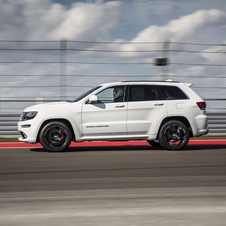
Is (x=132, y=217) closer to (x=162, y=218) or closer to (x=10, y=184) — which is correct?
(x=162, y=218)

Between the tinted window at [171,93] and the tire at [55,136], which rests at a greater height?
the tinted window at [171,93]

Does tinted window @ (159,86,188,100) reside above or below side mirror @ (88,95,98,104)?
above

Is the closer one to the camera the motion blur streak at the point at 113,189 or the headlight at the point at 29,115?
the motion blur streak at the point at 113,189

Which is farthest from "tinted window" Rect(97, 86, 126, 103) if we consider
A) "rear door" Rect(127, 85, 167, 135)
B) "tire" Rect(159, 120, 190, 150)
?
"tire" Rect(159, 120, 190, 150)

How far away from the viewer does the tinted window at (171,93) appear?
952 centimetres

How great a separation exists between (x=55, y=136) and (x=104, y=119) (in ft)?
4.04

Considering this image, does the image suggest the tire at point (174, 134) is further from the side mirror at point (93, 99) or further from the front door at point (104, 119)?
the side mirror at point (93, 99)

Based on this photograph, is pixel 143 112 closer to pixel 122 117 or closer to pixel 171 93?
pixel 122 117

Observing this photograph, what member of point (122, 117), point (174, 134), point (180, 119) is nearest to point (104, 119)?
point (122, 117)

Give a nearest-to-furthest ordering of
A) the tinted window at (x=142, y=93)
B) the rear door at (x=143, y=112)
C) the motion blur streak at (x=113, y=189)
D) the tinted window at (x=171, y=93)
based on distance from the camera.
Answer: the motion blur streak at (x=113, y=189) < the rear door at (x=143, y=112) < the tinted window at (x=142, y=93) < the tinted window at (x=171, y=93)

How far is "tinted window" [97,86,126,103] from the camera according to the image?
30.4 feet

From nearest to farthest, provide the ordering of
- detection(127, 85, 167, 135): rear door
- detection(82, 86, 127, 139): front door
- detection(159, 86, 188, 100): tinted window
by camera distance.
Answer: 1. detection(82, 86, 127, 139): front door
2. detection(127, 85, 167, 135): rear door
3. detection(159, 86, 188, 100): tinted window

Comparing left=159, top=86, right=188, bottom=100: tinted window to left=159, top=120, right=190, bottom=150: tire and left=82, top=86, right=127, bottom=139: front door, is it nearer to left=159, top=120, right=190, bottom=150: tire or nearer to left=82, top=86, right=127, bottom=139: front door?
left=159, top=120, right=190, bottom=150: tire

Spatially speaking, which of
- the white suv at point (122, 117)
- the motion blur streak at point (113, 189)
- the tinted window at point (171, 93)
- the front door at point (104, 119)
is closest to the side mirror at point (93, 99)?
the white suv at point (122, 117)
